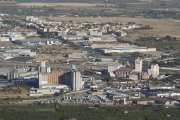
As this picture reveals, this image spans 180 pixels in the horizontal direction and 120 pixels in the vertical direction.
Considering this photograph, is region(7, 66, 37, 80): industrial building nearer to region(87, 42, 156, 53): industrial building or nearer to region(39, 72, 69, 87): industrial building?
→ region(39, 72, 69, 87): industrial building

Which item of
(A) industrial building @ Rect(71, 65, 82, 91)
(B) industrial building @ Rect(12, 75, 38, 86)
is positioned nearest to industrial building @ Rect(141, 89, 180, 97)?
(A) industrial building @ Rect(71, 65, 82, 91)

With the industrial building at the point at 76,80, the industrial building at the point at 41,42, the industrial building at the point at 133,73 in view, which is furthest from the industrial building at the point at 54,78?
the industrial building at the point at 41,42

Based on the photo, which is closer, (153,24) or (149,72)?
(149,72)

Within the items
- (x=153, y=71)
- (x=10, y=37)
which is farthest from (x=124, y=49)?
(x=10, y=37)

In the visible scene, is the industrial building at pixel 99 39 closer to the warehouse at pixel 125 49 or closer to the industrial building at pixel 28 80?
the warehouse at pixel 125 49

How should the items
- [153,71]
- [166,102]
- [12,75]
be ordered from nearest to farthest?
[166,102] < [12,75] < [153,71]

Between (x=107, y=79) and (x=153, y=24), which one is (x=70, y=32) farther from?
(x=107, y=79)

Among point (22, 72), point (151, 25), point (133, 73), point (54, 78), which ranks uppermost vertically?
point (54, 78)

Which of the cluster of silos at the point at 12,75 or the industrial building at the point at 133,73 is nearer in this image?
the cluster of silos at the point at 12,75

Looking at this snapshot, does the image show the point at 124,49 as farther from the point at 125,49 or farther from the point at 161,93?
the point at 161,93

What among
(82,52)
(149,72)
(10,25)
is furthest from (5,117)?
(10,25)

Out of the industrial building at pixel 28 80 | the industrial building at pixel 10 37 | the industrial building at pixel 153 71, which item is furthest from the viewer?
the industrial building at pixel 10 37
